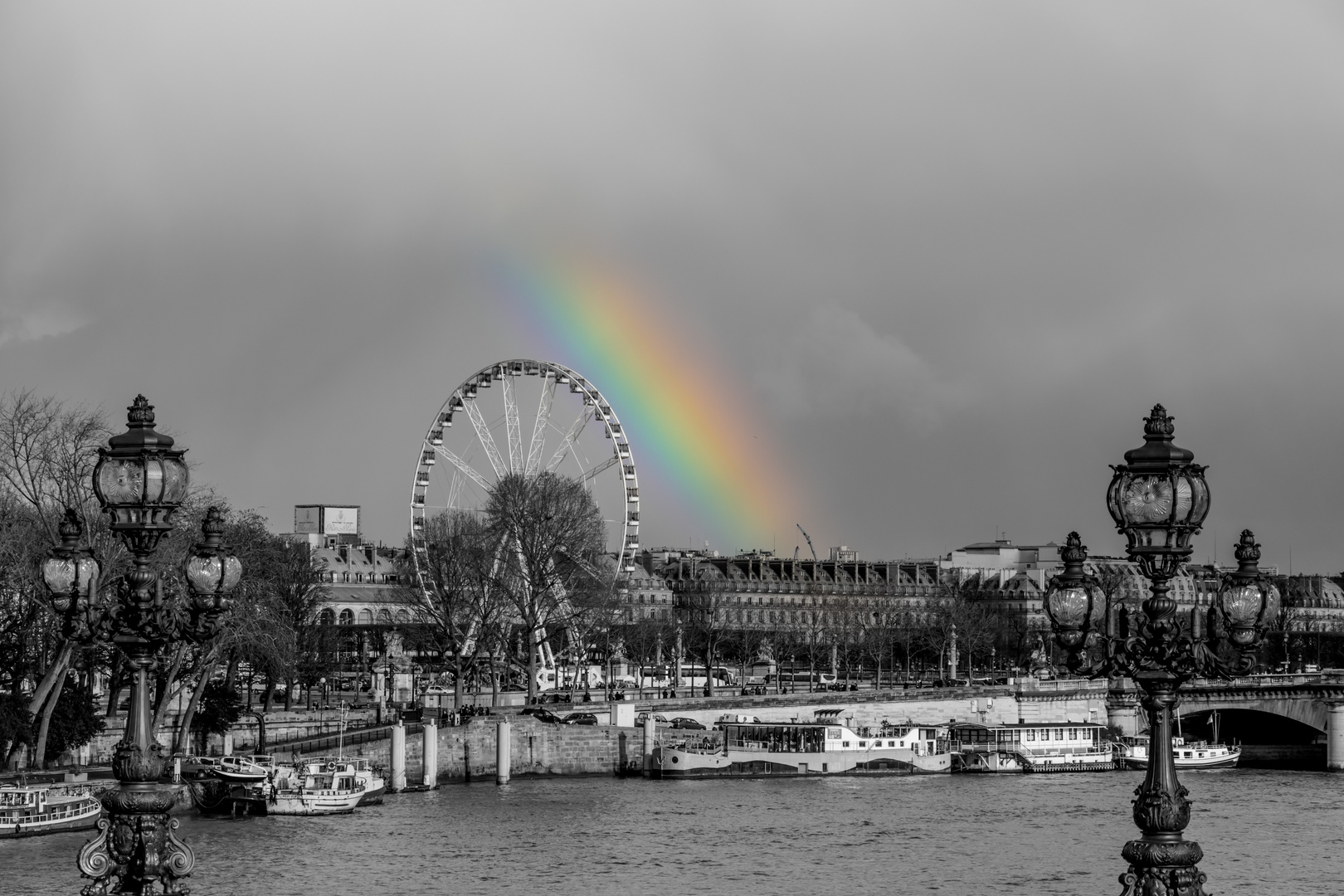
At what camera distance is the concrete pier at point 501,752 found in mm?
65625

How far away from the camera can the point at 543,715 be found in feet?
231

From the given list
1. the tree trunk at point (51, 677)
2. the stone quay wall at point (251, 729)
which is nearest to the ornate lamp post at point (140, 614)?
the tree trunk at point (51, 677)

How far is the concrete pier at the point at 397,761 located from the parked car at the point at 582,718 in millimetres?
10979

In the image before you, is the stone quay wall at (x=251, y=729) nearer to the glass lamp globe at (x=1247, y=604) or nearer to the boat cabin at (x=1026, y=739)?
the boat cabin at (x=1026, y=739)

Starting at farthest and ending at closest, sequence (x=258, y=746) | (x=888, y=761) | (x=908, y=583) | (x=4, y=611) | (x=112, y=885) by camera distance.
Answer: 1. (x=908, y=583)
2. (x=888, y=761)
3. (x=258, y=746)
4. (x=4, y=611)
5. (x=112, y=885)

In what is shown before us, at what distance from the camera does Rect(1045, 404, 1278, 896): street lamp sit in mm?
14320

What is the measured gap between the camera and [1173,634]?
1471cm

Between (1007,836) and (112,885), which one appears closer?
(112,885)

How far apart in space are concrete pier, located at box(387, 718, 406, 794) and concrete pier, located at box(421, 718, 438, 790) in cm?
138

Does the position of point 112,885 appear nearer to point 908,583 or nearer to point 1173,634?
point 1173,634

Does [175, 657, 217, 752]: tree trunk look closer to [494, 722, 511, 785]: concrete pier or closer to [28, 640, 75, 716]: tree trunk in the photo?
[28, 640, 75, 716]: tree trunk

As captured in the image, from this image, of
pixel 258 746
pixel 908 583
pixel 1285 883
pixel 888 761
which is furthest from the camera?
pixel 908 583

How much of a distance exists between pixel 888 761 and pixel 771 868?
99.2 ft

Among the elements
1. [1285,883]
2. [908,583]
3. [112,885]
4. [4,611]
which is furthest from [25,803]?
[908,583]
